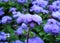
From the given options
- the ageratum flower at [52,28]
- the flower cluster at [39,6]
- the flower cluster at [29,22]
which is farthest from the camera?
the flower cluster at [39,6]

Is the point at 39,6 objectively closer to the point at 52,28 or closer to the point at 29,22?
the point at 52,28

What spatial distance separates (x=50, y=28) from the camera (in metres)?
2.00

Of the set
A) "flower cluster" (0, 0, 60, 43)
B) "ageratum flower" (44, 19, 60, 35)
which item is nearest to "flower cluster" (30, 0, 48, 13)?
"flower cluster" (0, 0, 60, 43)

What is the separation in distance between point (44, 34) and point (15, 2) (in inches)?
45.5

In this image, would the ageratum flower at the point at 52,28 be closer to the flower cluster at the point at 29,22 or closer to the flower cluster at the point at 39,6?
the flower cluster at the point at 29,22

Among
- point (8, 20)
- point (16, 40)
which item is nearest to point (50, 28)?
point (16, 40)

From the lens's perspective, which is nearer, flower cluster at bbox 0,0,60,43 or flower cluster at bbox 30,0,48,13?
flower cluster at bbox 0,0,60,43

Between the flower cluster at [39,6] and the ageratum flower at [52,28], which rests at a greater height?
the flower cluster at [39,6]

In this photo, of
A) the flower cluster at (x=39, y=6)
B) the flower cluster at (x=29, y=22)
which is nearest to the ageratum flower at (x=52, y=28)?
the flower cluster at (x=29, y=22)

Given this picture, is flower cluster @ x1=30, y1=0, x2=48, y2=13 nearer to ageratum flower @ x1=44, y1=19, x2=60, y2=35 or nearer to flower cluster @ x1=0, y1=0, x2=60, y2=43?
flower cluster @ x1=0, y1=0, x2=60, y2=43

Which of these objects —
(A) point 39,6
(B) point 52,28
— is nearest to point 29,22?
(B) point 52,28

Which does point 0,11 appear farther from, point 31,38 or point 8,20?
point 31,38

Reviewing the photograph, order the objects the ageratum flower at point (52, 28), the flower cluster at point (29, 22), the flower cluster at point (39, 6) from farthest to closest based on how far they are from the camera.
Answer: the flower cluster at point (39, 6) < the ageratum flower at point (52, 28) < the flower cluster at point (29, 22)

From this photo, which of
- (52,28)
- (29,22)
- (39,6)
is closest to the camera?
(29,22)
